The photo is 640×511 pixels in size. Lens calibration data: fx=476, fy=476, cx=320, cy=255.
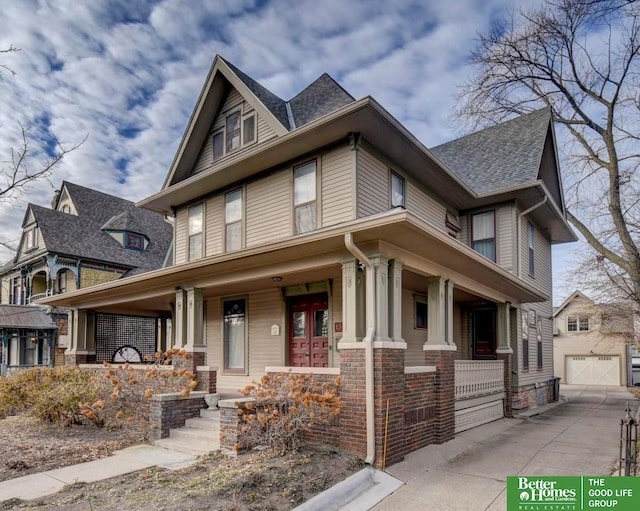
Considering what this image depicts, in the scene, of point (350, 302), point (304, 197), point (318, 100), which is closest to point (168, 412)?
point (350, 302)

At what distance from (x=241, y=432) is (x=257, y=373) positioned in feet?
15.0

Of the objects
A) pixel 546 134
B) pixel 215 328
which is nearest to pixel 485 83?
pixel 546 134

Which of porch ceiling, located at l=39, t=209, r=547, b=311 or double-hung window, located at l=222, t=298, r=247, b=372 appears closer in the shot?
porch ceiling, located at l=39, t=209, r=547, b=311

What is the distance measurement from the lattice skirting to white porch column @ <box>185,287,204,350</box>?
5383mm

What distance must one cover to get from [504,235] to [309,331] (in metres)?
6.15

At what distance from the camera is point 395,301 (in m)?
7.14

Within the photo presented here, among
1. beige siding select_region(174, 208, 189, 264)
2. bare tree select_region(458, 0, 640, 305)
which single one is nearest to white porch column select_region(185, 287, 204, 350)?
beige siding select_region(174, 208, 189, 264)

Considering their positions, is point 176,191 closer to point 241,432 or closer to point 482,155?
point 241,432

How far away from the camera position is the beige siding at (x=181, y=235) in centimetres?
1313

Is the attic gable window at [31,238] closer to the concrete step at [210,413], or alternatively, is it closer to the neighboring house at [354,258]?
the neighboring house at [354,258]

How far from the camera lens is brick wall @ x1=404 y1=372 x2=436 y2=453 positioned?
7.21 metres

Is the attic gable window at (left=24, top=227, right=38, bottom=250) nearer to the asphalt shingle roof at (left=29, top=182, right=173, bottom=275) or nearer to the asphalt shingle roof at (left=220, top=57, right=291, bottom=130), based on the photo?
the asphalt shingle roof at (left=29, top=182, right=173, bottom=275)

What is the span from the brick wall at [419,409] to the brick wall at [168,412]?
3.84m

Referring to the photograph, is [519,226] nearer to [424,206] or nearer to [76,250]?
[424,206]
